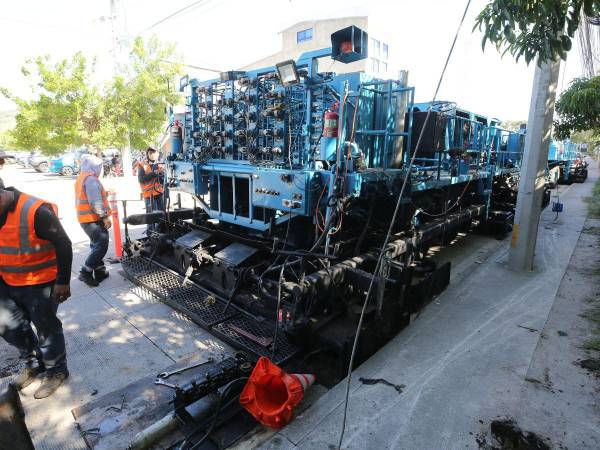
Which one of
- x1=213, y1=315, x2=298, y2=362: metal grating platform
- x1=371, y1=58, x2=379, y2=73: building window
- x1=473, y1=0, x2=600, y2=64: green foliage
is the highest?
x1=371, y1=58, x2=379, y2=73: building window

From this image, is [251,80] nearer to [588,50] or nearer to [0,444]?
[0,444]

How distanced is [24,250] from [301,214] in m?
2.40

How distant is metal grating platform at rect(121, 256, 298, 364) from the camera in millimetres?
3619

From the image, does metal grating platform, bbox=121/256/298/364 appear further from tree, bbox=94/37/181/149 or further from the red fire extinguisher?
tree, bbox=94/37/181/149

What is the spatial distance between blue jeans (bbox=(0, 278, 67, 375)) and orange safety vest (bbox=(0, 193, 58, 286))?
9 centimetres

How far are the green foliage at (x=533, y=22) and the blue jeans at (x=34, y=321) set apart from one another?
3.86m

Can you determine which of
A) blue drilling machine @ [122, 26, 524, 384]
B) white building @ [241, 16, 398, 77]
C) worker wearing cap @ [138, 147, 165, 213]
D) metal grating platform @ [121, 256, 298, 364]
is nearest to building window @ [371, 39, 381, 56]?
white building @ [241, 16, 398, 77]

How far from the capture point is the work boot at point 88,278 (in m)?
5.29

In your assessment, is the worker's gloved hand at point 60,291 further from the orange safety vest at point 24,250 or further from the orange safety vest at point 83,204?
the orange safety vest at point 83,204

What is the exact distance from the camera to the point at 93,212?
17.4ft

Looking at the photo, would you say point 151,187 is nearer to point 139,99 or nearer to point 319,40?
point 139,99

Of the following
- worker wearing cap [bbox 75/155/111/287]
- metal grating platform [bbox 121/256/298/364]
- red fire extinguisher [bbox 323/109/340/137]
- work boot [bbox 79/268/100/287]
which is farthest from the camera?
work boot [bbox 79/268/100/287]

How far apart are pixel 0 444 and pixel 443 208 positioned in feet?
21.9

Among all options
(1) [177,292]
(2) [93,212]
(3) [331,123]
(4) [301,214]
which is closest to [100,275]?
(2) [93,212]
